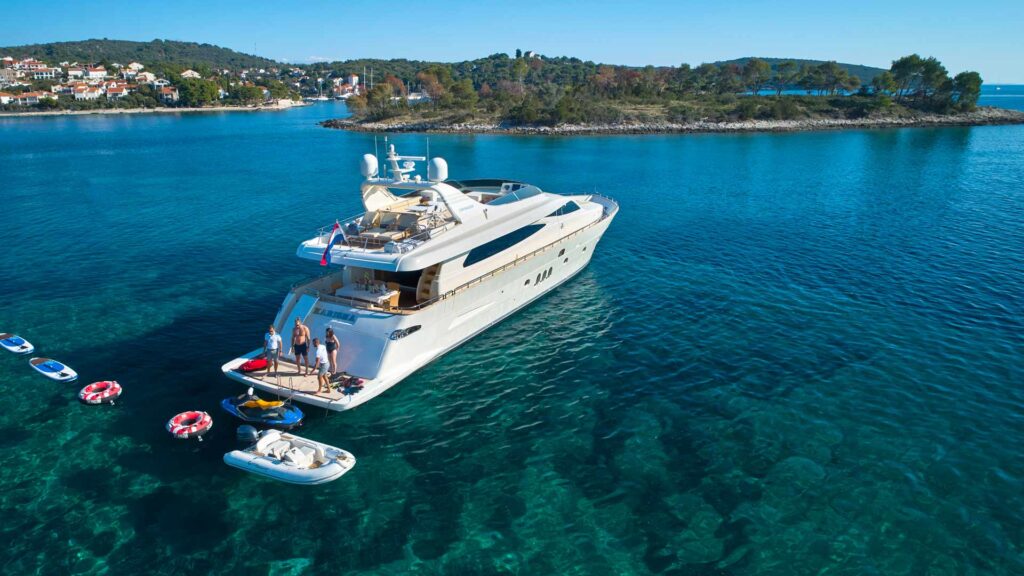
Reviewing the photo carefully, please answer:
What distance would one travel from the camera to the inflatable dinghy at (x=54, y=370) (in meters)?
16.6

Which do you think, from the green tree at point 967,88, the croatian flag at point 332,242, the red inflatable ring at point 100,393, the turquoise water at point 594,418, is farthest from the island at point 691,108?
the red inflatable ring at point 100,393

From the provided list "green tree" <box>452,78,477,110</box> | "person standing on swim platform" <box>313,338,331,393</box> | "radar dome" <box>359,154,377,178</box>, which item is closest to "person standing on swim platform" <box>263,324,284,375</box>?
"person standing on swim platform" <box>313,338,331,393</box>

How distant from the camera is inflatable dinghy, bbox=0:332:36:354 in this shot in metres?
18.2

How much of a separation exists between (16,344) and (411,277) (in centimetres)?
1276

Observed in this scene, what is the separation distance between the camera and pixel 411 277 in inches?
757

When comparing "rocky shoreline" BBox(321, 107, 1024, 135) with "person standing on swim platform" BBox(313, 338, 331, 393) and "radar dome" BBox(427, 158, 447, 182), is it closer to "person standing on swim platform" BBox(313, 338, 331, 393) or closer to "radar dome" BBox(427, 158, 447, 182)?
"radar dome" BBox(427, 158, 447, 182)

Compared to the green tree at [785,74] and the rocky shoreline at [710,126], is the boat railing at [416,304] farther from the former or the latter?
the green tree at [785,74]

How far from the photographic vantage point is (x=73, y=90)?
169625 mm

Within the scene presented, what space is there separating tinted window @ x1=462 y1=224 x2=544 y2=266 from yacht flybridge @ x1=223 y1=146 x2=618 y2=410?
1.6 inches

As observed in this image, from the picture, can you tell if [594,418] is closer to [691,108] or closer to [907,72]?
[691,108]

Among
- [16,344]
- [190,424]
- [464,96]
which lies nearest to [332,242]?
[190,424]

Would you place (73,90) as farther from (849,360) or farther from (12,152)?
(849,360)

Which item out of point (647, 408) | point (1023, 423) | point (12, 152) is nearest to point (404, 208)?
point (647, 408)

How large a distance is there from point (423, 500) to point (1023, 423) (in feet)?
51.3
